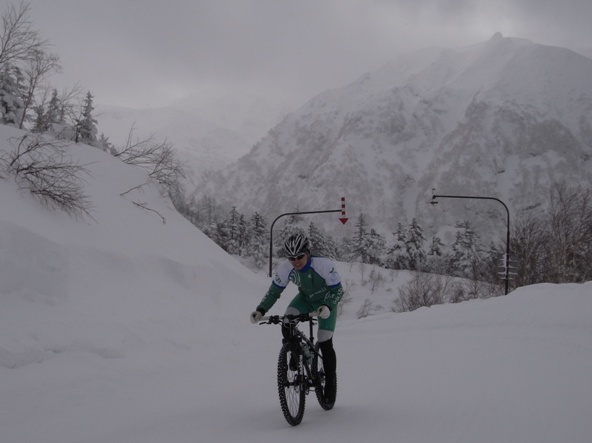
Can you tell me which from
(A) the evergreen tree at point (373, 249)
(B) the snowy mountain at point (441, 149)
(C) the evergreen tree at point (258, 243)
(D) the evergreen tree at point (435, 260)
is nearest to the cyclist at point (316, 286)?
(C) the evergreen tree at point (258, 243)

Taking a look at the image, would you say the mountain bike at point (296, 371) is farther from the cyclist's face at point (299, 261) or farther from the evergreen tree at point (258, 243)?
the evergreen tree at point (258, 243)

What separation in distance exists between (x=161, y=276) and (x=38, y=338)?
17.0 ft

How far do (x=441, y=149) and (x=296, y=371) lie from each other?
141 meters

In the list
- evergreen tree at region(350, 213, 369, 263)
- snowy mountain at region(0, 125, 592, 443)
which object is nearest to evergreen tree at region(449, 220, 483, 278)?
evergreen tree at region(350, 213, 369, 263)

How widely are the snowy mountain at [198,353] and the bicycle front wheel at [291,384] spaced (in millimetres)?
192

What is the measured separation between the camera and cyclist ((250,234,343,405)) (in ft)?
16.8

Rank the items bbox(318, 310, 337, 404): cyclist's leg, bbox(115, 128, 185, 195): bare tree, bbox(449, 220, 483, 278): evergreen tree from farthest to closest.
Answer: bbox(449, 220, 483, 278): evergreen tree < bbox(115, 128, 185, 195): bare tree < bbox(318, 310, 337, 404): cyclist's leg

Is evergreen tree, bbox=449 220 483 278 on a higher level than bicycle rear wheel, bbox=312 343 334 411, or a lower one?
higher

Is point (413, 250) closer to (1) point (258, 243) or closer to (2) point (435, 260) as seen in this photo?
(2) point (435, 260)

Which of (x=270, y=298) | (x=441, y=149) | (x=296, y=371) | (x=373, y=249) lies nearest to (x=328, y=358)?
(x=296, y=371)

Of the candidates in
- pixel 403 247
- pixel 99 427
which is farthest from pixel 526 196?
pixel 99 427

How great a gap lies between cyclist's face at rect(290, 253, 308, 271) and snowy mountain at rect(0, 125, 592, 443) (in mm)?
1664

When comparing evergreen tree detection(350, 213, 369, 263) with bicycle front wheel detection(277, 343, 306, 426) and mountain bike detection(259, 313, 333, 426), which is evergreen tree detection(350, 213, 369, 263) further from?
bicycle front wheel detection(277, 343, 306, 426)

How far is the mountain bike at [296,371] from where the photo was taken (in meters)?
4.58
